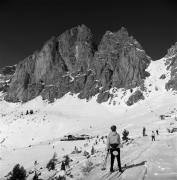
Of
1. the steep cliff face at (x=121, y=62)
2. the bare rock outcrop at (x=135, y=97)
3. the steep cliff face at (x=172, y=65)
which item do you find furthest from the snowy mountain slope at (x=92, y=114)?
the steep cliff face at (x=121, y=62)

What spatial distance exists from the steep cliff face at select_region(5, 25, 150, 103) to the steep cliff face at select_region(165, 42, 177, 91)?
939 centimetres

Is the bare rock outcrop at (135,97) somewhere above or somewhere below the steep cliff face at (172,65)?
below

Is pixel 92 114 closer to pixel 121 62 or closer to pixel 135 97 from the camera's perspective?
pixel 135 97

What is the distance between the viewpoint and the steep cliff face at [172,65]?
12388 cm

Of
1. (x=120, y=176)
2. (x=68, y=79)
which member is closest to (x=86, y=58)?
(x=68, y=79)

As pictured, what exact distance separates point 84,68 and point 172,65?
44.9 m

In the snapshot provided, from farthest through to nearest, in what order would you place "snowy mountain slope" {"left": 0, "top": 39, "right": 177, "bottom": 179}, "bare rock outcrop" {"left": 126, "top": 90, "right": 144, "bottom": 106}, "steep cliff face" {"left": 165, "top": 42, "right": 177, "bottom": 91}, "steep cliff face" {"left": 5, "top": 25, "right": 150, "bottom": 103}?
"steep cliff face" {"left": 5, "top": 25, "right": 150, "bottom": 103}, "bare rock outcrop" {"left": 126, "top": 90, "right": 144, "bottom": 106}, "steep cliff face" {"left": 165, "top": 42, "right": 177, "bottom": 91}, "snowy mountain slope" {"left": 0, "top": 39, "right": 177, "bottom": 179}

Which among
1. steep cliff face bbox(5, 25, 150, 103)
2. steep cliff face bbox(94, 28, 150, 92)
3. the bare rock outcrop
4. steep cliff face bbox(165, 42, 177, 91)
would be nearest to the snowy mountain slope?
the bare rock outcrop

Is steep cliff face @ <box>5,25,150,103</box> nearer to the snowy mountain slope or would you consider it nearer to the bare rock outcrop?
the snowy mountain slope

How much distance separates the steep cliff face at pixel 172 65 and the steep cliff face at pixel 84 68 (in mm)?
9387

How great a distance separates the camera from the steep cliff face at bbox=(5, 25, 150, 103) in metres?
148

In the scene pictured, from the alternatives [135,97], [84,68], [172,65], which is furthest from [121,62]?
[135,97]

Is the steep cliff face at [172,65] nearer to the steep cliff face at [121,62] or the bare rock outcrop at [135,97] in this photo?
the steep cliff face at [121,62]

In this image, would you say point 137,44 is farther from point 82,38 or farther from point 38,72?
point 38,72
